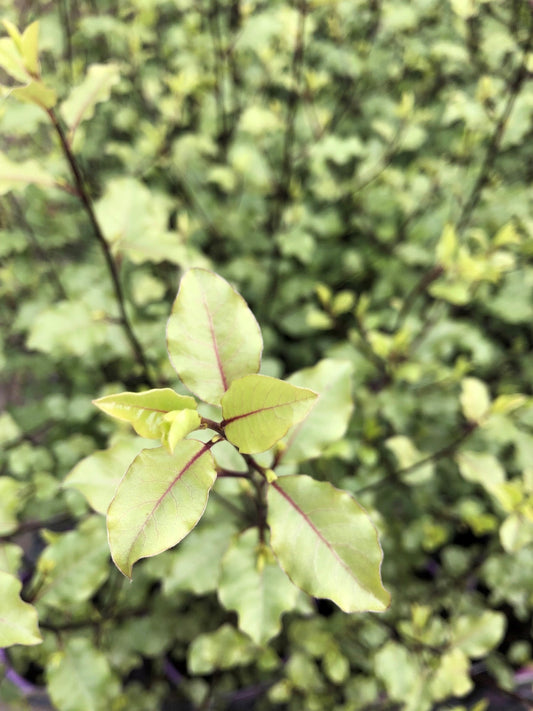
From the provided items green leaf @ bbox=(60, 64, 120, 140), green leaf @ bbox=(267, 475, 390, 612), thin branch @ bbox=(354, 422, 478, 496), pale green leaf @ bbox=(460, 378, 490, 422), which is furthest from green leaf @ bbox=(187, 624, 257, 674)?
green leaf @ bbox=(60, 64, 120, 140)

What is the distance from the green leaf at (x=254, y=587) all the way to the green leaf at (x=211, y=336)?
13.5 inches

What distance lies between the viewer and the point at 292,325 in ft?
5.69

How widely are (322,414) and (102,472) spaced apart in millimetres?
393

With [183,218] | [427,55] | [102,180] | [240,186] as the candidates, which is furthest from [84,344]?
[427,55]

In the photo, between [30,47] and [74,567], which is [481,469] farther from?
[30,47]

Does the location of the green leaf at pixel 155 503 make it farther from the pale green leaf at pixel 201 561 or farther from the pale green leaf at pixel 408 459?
the pale green leaf at pixel 408 459

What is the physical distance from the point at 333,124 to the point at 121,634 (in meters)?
1.99

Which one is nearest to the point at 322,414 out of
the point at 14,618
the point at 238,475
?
the point at 238,475

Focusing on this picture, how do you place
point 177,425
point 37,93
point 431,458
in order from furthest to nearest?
1. point 431,458
2. point 37,93
3. point 177,425

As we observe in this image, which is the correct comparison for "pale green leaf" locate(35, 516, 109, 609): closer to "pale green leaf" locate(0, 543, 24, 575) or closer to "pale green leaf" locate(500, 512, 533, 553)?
"pale green leaf" locate(0, 543, 24, 575)

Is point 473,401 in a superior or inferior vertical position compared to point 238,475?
inferior

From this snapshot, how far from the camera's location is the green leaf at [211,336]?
1.93ft

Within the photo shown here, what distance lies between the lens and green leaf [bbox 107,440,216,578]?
47 centimetres

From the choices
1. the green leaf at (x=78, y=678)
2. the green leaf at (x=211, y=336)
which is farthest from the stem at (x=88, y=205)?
the green leaf at (x=78, y=678)
